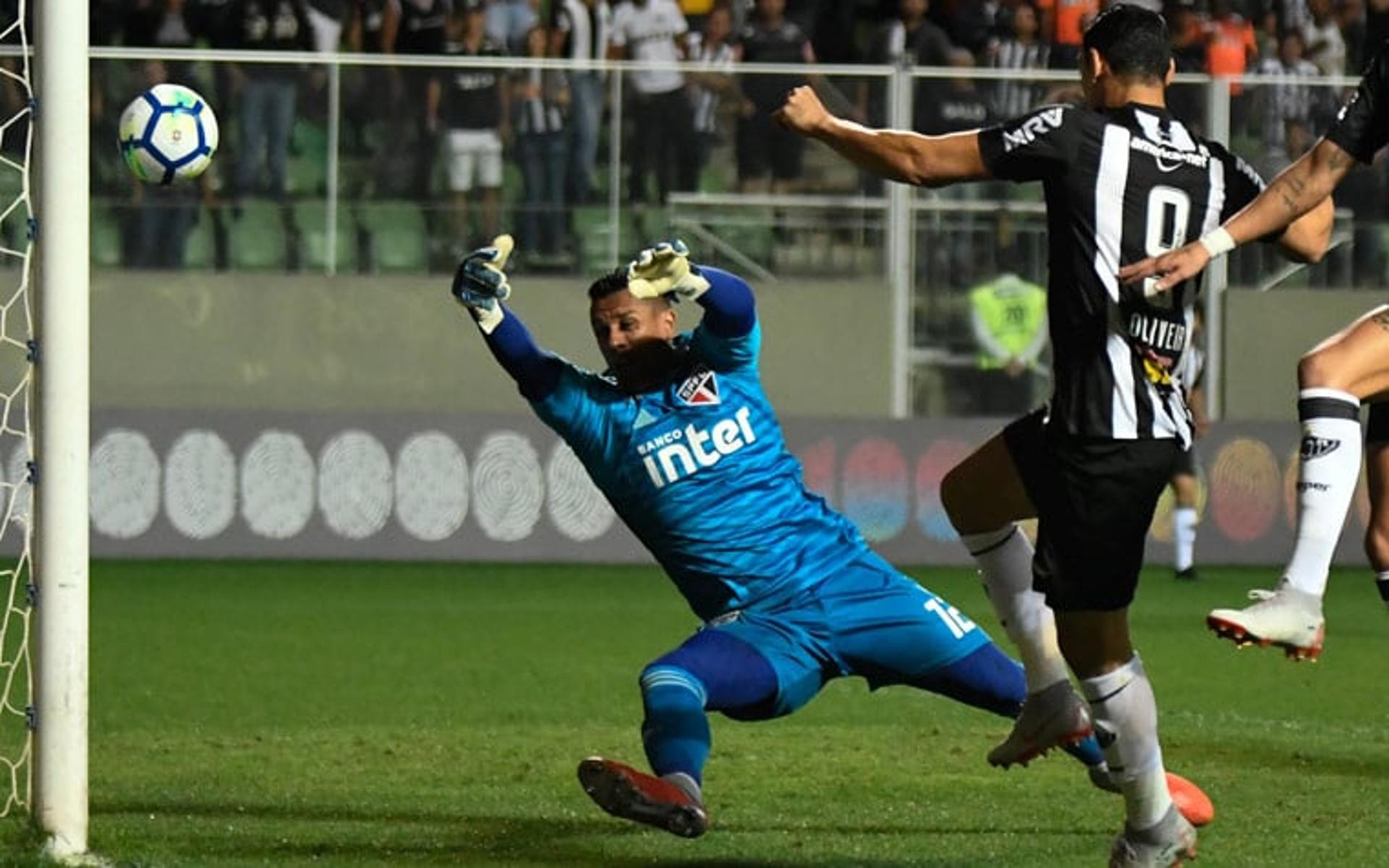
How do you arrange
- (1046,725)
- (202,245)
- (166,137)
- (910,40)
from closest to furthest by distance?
(1046,725)
(166,137)
(202,245)
(910,40)

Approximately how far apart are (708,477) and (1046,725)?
46.1 inches

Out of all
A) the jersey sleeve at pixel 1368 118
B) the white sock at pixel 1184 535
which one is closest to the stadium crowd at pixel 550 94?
the white sock at pixel 1184 535

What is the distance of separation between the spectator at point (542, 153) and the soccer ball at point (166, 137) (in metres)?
9.80

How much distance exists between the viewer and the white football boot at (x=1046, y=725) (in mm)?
7062

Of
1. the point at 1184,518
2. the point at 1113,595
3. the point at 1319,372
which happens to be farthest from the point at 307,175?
the point at 1319,372

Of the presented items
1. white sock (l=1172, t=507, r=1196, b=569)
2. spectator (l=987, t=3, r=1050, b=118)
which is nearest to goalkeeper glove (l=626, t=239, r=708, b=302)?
white sock (l=1172, t=507, r=1196, b=569)

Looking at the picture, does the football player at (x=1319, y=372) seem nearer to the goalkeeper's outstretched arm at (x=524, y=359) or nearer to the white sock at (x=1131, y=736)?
the white sock at (x=1131, y=736)

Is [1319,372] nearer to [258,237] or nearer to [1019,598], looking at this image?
[1019,598]

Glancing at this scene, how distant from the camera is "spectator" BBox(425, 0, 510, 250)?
62.2 feet

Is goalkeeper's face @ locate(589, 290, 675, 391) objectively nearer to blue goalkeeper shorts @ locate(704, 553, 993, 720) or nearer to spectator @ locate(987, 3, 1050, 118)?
blue goalkeeper shorts @ locate(704, 553, 993, 720)

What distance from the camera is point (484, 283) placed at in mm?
7016

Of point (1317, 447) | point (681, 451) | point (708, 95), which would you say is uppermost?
point (708, 95)

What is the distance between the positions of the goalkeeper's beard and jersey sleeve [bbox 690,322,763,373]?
0.21 ft

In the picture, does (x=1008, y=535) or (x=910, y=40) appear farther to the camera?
(x=910, y=40)
